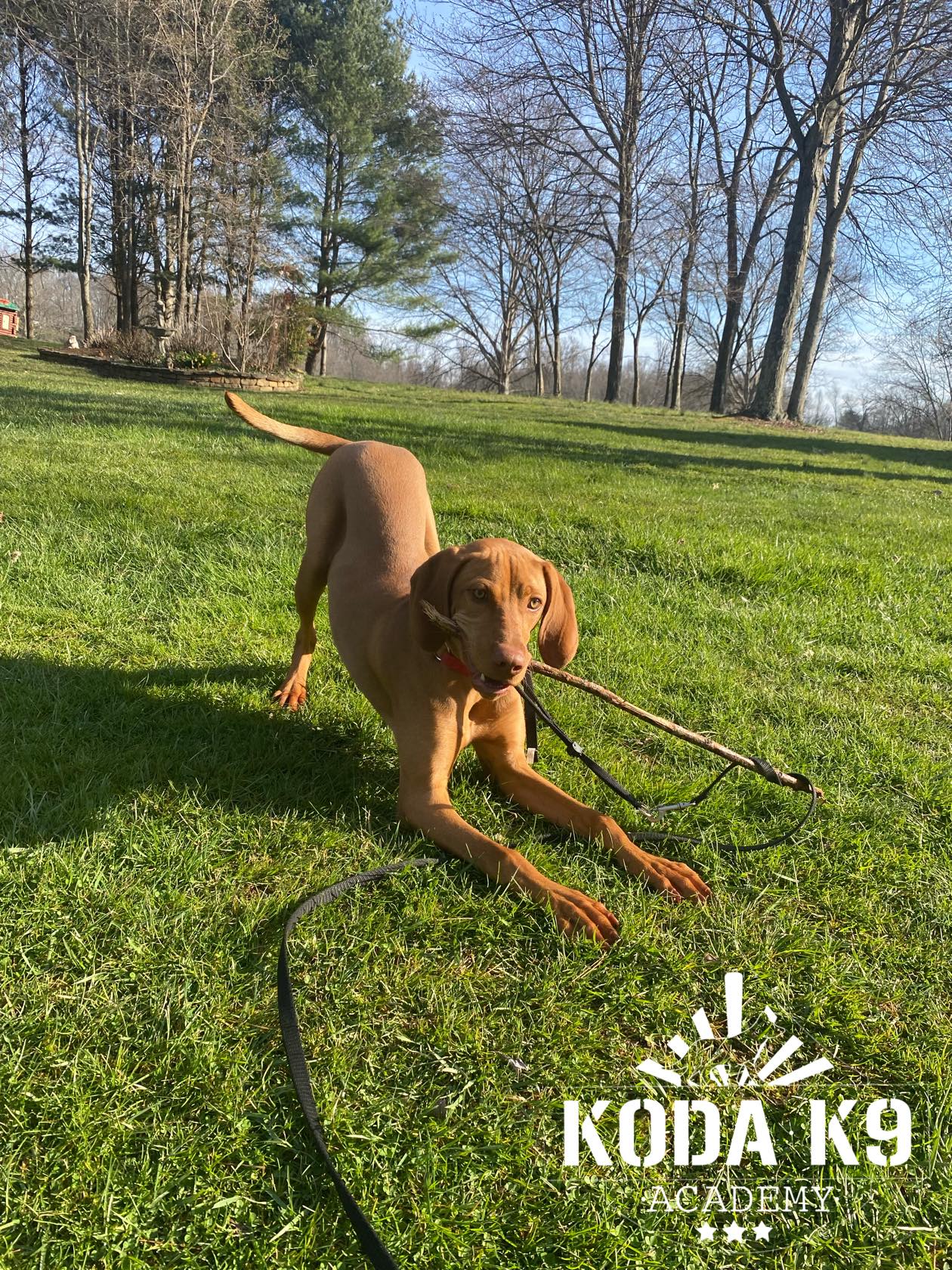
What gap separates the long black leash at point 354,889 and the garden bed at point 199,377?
593 inches

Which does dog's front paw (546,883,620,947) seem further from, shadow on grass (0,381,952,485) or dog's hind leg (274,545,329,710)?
shadow on grass (0,381,952,485)

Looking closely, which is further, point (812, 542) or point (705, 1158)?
point (812, 542)

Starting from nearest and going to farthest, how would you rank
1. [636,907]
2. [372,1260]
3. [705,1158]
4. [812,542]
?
[372,1260]
[705,1158]
[636,907]
[812,542]

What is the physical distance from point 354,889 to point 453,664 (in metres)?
0.80

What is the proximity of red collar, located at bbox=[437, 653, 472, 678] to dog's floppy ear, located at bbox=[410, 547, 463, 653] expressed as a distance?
56mm

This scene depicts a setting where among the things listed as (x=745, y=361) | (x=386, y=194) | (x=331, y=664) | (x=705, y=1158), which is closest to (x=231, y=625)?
(x=331, y=664)

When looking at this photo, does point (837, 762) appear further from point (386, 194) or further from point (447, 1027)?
point (386, 194)

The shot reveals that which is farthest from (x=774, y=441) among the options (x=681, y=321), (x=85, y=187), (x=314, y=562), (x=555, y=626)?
(x=85, y=187)

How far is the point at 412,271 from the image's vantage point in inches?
1280

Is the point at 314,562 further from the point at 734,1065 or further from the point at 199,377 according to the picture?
the point at 199,377

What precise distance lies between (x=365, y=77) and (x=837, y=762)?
3449 centimetres

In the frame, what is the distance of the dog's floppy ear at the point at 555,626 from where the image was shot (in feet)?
8.70

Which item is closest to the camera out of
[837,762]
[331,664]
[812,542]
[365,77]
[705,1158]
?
[705,1158]

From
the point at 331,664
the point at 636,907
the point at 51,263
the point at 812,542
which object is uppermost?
the point at 51,263
